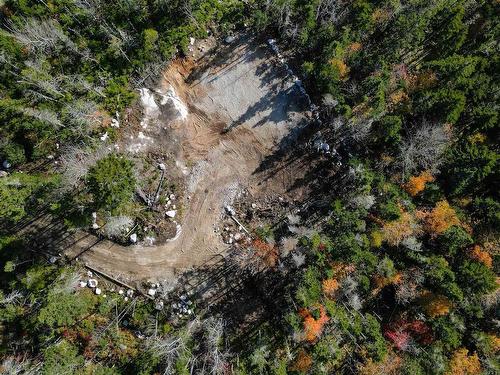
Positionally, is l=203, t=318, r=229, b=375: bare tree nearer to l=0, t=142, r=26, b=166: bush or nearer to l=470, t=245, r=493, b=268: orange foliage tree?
l=0, t=142, r=26, b=166: bush

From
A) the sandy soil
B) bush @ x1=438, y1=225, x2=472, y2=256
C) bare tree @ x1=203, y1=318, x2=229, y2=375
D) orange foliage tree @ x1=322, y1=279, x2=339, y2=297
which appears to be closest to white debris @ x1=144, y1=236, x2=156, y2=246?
the sandy soil

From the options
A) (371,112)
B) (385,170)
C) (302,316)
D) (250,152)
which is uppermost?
(250,152)

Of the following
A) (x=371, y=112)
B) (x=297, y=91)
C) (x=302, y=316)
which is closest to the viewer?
(x=302, y=316)

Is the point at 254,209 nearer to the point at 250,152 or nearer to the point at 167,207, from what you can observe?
the point at 250,152

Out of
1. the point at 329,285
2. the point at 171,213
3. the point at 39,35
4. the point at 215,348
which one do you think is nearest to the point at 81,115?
the point at 39,35

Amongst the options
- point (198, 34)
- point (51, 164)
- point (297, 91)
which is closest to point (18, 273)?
point (51, 164)

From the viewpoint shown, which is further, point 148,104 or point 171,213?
point 148,104

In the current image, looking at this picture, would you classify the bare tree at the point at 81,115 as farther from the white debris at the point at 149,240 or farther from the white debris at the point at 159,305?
the white debris at the point at 159,305

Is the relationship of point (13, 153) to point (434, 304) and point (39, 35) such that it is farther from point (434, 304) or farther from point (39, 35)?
point (434, 304)
